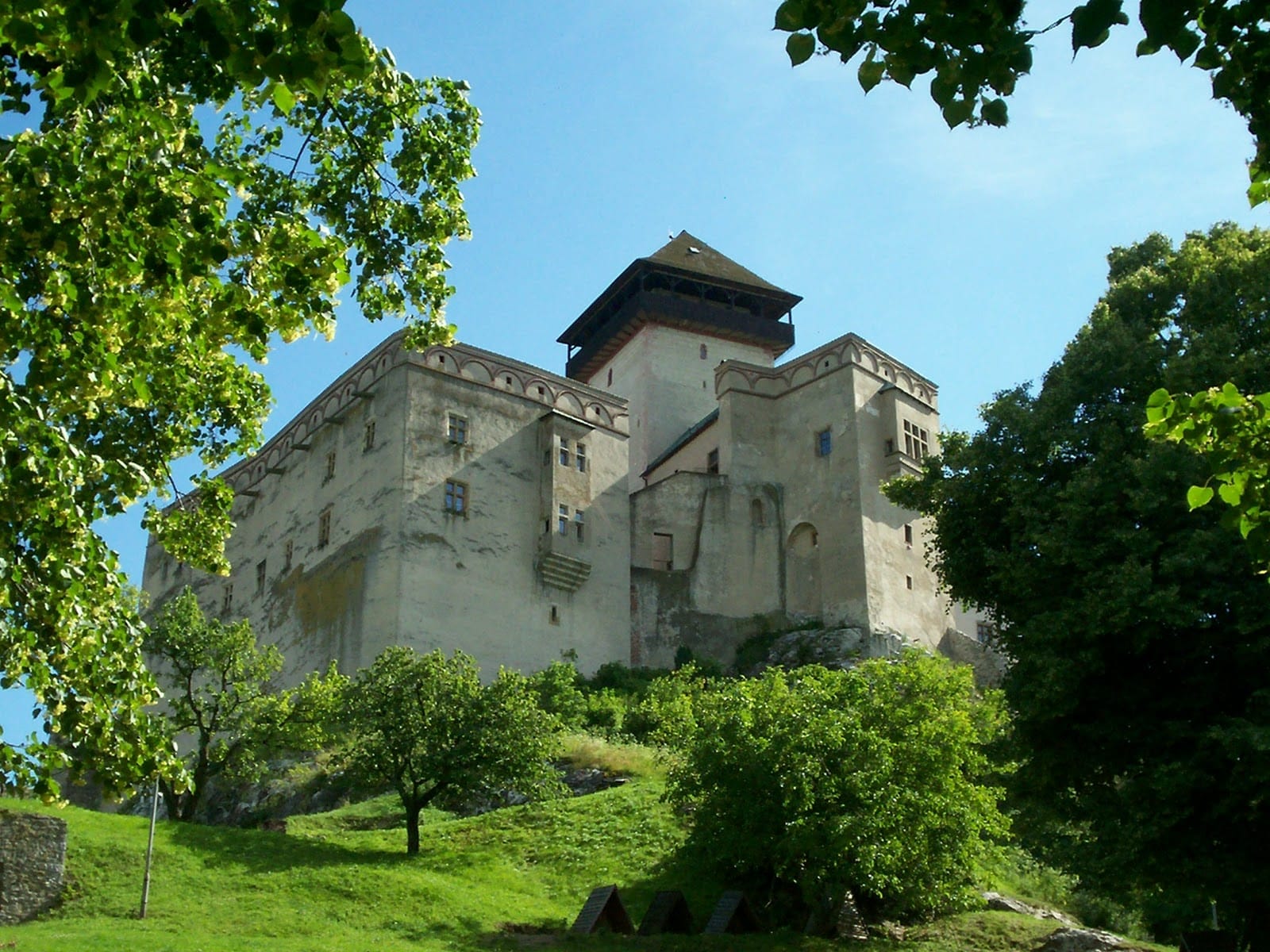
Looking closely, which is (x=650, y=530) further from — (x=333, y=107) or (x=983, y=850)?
(x=333, y=107)

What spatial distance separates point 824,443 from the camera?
50375mm

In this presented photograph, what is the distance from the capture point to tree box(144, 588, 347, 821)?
30750 millimetres

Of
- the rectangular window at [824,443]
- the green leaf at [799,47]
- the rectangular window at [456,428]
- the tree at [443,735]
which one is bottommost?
the tree at [443,735]

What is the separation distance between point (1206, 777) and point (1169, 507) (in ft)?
12.0

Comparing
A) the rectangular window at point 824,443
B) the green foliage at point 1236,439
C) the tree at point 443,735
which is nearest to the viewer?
the green foliage at point 1236,439

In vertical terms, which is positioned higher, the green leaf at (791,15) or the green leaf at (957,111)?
the green leaf at (791,15)

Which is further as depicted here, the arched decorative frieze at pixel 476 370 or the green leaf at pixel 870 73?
the arched decorative frieze at pixel 476 370

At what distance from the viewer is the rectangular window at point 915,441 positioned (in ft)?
165

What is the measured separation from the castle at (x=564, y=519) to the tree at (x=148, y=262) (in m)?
29.1

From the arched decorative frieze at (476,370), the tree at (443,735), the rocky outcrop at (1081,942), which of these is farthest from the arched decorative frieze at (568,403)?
the rocky outcrop at (1081,942)

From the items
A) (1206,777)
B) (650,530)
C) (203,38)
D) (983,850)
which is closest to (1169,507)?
(1206,777)

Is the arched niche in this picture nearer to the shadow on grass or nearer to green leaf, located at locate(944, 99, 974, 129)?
the shadow on grass

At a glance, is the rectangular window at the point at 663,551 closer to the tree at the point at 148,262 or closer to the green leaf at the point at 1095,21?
the tree at the point at 148,262

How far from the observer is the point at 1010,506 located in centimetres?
2102
